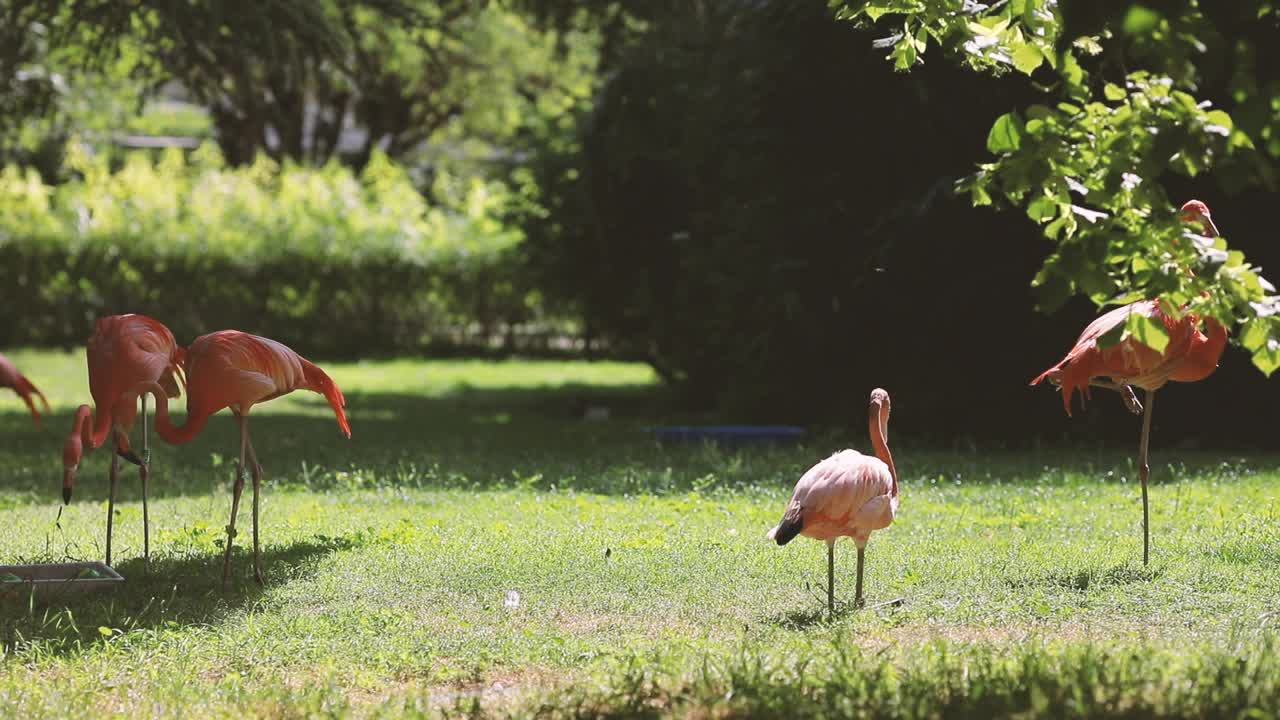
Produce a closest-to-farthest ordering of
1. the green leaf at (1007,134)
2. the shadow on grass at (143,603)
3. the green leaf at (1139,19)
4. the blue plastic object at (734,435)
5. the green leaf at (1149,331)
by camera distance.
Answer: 1. the green leaf at (1139,19)
2. the green leaf at (1007,134)
3. the green leaf at (1149,331)
4. the shadow on grass at (143,603)
5. the blue plastic object at (734,435)

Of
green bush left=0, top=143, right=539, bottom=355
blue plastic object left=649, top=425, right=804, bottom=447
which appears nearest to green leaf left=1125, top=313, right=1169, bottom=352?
blue plastic object left=649, top=425, right=804, bottom=447

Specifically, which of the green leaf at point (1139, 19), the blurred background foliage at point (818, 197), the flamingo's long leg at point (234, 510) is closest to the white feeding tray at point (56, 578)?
the flamingo's long leg at point (234, 510)

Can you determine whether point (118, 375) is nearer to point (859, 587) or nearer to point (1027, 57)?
point (859, 587)

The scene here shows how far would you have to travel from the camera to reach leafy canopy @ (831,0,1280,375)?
14.6 feet

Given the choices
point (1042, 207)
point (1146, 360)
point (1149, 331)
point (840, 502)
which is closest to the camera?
point (1149, 331)

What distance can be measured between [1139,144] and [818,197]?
937 cm

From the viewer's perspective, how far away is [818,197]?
14.3 metres

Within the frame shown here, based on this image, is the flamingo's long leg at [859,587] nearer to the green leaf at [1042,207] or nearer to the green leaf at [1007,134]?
the green leaf at [1042,207]

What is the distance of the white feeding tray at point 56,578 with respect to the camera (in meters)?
6.92

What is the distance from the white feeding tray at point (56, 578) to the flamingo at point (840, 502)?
9.37 feet

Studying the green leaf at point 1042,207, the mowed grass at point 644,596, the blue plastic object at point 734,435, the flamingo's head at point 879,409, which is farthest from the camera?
the blue plastic object at point 734,435

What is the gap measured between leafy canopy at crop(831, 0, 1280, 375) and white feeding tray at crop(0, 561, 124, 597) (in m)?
3.92

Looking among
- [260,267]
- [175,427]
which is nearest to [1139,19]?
[175,427]

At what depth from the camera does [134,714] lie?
18.0 ft
